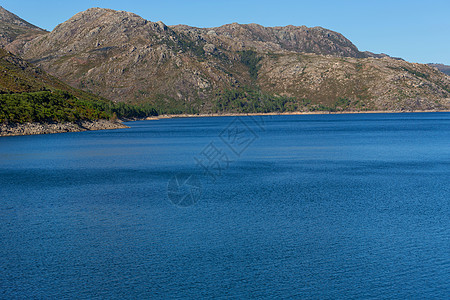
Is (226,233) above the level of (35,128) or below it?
above

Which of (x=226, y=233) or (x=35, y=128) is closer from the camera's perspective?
(x=226, y=233)

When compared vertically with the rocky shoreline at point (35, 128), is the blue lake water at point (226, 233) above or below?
above

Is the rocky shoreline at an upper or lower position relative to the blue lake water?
lower

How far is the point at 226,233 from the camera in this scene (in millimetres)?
38781

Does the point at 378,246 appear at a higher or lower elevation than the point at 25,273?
higher

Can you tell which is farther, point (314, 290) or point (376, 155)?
point (376, 155)

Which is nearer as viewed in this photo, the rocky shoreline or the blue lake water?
the blue lake water

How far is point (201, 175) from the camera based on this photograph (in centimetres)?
7325

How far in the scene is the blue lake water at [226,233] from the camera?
28.0 meters

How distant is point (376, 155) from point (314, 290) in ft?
258

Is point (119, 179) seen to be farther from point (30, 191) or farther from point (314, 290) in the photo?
point (314, 290)

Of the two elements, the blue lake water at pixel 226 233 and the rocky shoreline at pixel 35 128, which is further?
the rocky shoreline at pixel 35 128

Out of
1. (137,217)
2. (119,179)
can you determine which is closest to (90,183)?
(119,179)

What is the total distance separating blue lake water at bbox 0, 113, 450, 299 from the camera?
28.0m
